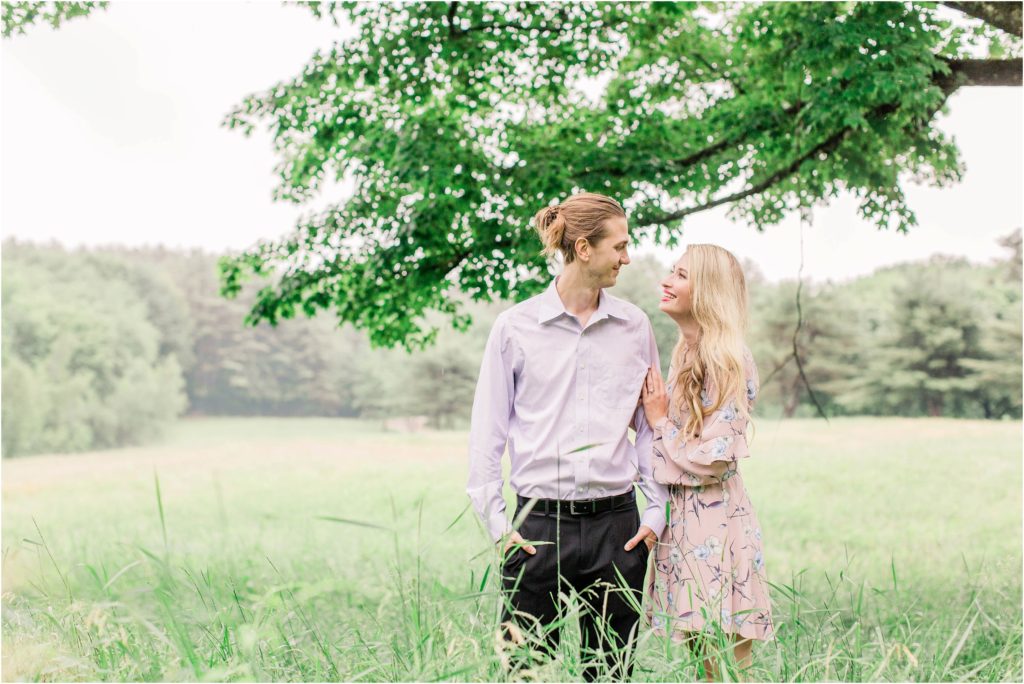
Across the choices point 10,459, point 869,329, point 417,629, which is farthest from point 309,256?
point 869,329

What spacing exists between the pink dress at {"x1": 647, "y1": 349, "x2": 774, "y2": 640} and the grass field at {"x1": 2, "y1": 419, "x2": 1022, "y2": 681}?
0.16 m

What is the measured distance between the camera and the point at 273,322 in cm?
783

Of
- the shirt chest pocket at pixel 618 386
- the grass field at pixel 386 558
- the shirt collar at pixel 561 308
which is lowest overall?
the grass field at pixel 386 558

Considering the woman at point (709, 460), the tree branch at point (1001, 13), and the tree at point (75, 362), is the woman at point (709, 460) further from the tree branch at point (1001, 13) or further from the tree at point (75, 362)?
the tree at point (75, 362)

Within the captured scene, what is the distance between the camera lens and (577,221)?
9.94 ft

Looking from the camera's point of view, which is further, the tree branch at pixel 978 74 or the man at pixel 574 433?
the tree branch at pixel 978 74

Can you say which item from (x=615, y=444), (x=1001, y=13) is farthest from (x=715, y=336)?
(x=1001, y=13)

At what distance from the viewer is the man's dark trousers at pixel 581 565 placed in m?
2.96

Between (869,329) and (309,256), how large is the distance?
1363 inches

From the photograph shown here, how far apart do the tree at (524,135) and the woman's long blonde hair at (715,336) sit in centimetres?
370

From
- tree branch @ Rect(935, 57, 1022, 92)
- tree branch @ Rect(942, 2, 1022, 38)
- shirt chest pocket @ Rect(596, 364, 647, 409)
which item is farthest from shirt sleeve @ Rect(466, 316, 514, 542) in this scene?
tree branch @ Rect(935, 57, 1022, 92)

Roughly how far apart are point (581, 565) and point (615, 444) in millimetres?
450

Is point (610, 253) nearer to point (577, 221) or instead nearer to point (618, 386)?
point (577, 221)

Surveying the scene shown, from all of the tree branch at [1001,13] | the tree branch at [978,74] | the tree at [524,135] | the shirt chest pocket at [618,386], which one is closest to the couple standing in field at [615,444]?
the shirt chest pocket at [618,386]
